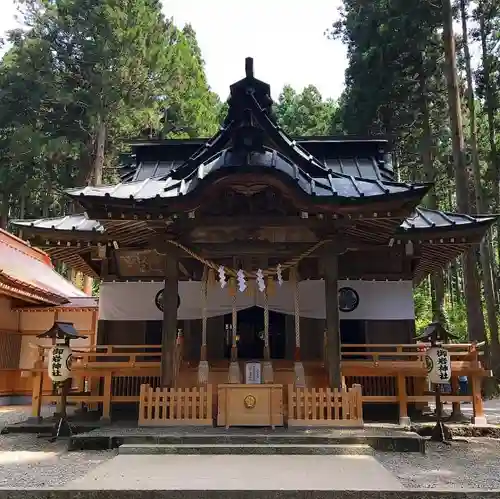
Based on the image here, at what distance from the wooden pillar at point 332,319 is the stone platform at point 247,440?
1.09 metres

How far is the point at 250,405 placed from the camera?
8062mm

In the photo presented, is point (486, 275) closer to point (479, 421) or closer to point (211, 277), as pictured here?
point (479, 421)

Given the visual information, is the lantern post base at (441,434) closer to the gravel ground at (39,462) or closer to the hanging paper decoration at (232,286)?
the hanging paper decoration at (232,286)

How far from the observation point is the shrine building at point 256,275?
8219 mm

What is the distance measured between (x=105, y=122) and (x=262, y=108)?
535 inches

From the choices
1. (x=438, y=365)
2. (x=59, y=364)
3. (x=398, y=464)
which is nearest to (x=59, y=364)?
(x=59, y=364)

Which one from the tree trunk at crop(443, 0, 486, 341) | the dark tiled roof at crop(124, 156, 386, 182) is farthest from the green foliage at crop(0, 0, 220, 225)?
the tree trunk at crop(443, 0, 486, 341)

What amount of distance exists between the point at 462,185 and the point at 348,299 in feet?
19.7

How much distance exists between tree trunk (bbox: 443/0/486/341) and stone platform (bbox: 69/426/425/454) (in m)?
7.47

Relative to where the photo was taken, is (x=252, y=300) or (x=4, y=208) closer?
(x=252, y=300)

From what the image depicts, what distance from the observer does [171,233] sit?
9.10 m

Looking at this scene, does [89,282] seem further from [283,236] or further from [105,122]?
[283,236]

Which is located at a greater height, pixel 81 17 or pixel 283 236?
pixel 81 17

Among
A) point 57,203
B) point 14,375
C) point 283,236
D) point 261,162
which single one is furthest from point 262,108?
point 57,203
